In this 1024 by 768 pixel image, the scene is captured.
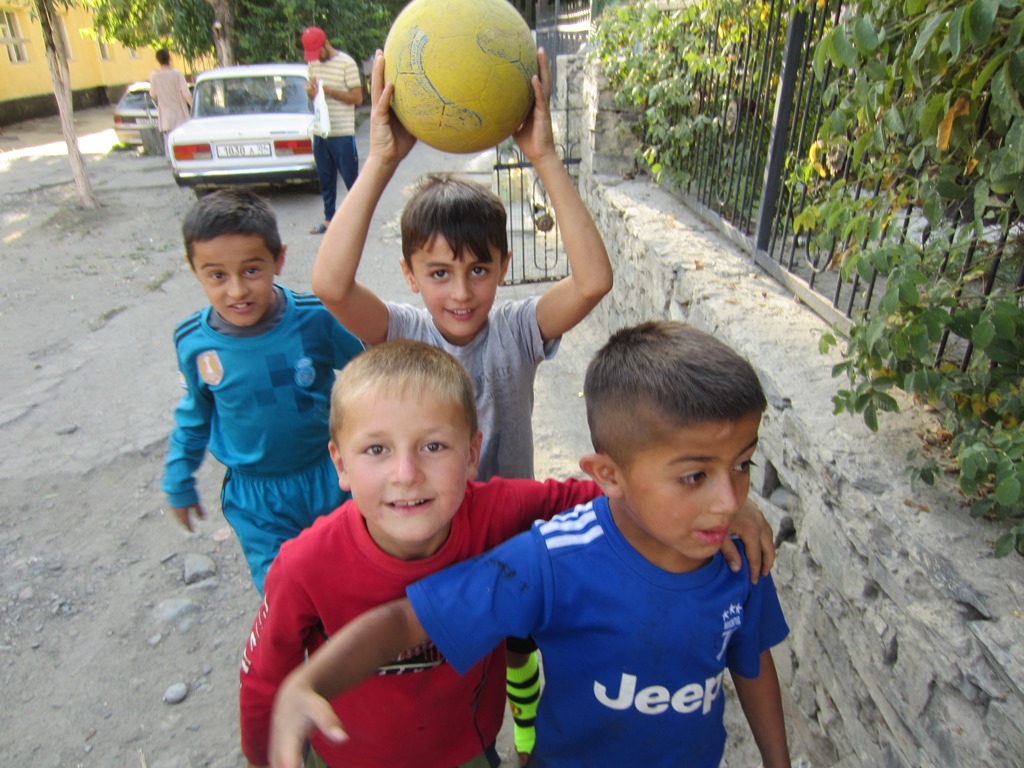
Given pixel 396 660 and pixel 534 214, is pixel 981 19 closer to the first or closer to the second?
pixel 396 660

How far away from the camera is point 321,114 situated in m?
7.96

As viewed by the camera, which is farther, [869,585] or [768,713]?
[869,585]

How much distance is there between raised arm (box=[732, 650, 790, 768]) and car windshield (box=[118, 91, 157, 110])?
17.4 meters

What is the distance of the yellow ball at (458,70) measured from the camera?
1.81m

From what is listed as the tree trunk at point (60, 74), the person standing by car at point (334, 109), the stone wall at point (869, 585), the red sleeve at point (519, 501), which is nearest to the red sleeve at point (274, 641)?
the red sleeve at point (519, 501)

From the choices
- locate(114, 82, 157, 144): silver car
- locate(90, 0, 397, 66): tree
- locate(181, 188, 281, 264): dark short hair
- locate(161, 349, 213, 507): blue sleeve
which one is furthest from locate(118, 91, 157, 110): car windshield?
locate(161, 349, 213, 507): blue sleeve

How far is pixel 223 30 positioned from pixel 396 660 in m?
16.7

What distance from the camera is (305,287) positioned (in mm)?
6758

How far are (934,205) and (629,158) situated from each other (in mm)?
4212

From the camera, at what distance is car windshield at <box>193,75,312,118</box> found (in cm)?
988

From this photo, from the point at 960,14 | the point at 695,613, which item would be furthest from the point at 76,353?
the point at 960,14

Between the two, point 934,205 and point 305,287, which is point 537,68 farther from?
point 305,287

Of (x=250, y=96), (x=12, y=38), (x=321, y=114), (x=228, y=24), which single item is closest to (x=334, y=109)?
(x=321, y=114)

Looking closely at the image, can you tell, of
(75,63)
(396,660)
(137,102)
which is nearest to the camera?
(396,660)
